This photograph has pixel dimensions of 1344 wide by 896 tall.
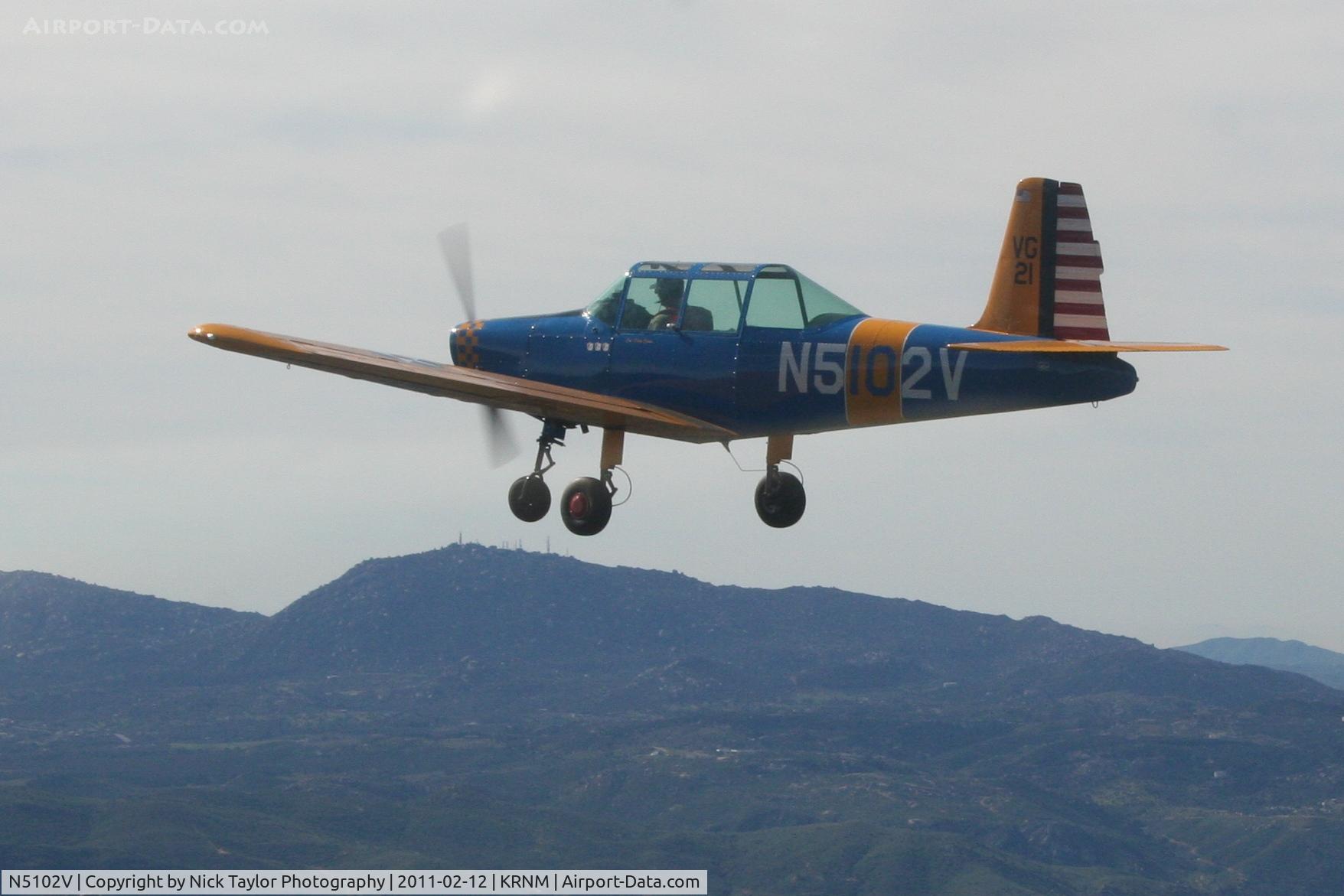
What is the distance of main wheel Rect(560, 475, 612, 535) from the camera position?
89.7 feet

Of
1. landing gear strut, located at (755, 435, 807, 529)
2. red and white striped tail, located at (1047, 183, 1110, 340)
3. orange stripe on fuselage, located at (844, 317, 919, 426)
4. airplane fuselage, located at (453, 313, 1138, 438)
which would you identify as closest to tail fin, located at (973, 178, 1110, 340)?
red and white striped tail, located at (1047, 183, 1110, 340)

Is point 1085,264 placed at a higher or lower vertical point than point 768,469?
higher

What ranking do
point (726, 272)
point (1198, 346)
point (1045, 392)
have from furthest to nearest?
point (726, 272) → point (1045, 392) → point (1198, 346)

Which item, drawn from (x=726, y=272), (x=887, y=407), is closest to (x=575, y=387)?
(x=726, y=272)

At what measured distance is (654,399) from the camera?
2792 cm

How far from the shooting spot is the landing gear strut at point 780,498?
2788 centimetres

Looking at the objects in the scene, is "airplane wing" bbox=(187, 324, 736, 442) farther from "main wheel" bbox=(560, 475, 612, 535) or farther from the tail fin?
the tail fin

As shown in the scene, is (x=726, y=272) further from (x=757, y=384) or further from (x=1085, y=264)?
(x=1085, y=264)

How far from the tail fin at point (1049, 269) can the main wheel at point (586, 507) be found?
6.56m

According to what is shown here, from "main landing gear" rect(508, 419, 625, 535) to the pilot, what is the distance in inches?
71.4

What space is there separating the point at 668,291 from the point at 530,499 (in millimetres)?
3944

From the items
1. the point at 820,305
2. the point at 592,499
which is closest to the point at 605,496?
the point at 592,499

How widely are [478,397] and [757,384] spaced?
174 inches

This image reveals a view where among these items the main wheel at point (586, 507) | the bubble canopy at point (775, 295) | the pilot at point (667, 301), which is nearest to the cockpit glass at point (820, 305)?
the bubble canopy at point (775, 295)
